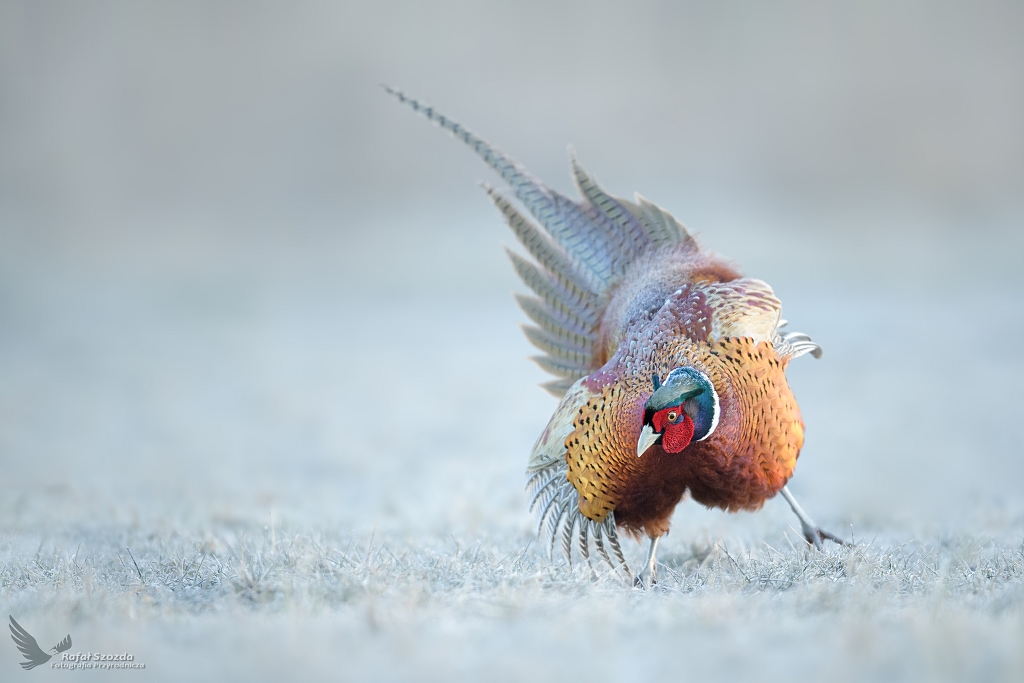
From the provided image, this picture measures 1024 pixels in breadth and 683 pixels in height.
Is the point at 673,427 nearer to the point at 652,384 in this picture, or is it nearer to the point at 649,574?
the point at 652,384

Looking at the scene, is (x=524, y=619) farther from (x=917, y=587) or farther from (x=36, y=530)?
(x=36, y=530)

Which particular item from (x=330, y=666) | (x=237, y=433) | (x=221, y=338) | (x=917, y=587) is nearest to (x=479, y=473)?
(x=237, y=433)

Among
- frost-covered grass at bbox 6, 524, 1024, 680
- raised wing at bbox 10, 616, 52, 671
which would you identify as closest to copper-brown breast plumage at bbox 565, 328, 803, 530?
frost-covered grass at bbox 6, 524, 1024, 680

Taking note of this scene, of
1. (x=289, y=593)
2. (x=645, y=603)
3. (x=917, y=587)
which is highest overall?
(x=917, y=587)

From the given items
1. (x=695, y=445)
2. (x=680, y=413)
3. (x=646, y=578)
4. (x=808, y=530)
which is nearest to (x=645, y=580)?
(x=646, y=578)

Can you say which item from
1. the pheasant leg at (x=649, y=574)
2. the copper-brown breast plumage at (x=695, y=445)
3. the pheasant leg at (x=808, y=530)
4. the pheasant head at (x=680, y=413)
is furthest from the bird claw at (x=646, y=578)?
the pheasant leg at (x=808, y=530)

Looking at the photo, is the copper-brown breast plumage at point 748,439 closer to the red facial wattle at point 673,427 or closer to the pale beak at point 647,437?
the red facial wattle at point 673,427
